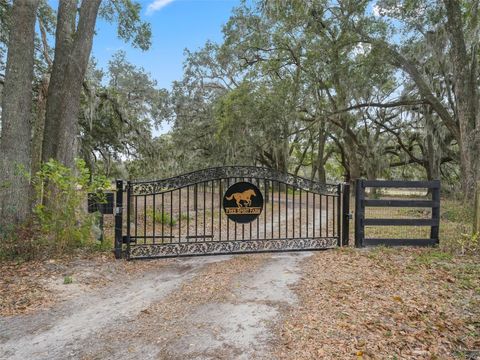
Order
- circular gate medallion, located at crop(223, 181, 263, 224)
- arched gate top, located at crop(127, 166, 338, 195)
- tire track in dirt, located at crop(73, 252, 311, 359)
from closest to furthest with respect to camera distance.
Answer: tire track in dirt, located at crop(73, 252, 311, 359), arched gate top, located at crop(127, 166, 338, 195), circular gate medallion, located at crop(223, 181, 263, 224)

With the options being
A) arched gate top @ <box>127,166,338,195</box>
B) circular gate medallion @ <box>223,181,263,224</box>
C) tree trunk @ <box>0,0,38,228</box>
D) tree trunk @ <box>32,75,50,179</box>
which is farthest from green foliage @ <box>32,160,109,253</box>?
tree trunk @ <box>32,75,50,179</box>

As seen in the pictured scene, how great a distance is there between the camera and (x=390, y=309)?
3225 mm

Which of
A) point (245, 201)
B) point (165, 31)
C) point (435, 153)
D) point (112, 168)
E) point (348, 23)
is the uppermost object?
point (348, 23)

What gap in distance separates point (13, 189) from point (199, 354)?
14.1ft

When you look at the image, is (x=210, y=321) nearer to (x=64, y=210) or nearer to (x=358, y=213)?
(x=64, y=210)

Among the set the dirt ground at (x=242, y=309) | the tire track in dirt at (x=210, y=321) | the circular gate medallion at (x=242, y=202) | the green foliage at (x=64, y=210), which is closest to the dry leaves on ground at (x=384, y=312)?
the dirt ground at (x=242, y=309)

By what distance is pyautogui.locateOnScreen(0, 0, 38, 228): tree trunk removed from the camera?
5.04 m

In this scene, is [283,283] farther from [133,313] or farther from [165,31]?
[165,31]

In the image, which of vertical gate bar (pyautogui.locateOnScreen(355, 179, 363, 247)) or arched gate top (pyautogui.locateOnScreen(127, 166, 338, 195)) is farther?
vertical gate bar (pyautogui.locateOnScreen(355, 179, 363, 247))

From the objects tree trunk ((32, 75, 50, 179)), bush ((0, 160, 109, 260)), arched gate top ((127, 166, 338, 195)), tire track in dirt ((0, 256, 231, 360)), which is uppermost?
tree trunk ((32, 75, 50, 179))

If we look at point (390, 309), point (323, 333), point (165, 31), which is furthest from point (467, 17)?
point (323, 333)

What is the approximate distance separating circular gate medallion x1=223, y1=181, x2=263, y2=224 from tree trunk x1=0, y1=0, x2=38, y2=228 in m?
3.08

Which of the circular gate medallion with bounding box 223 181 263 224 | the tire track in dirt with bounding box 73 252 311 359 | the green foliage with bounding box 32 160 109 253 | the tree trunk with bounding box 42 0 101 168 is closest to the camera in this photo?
the tire track in dirt with bounding box 73 252 311 359

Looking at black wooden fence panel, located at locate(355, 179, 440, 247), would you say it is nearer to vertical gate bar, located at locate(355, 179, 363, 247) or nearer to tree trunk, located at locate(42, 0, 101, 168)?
vertical gate bar, located at locate(355, 179, 363, 247)
